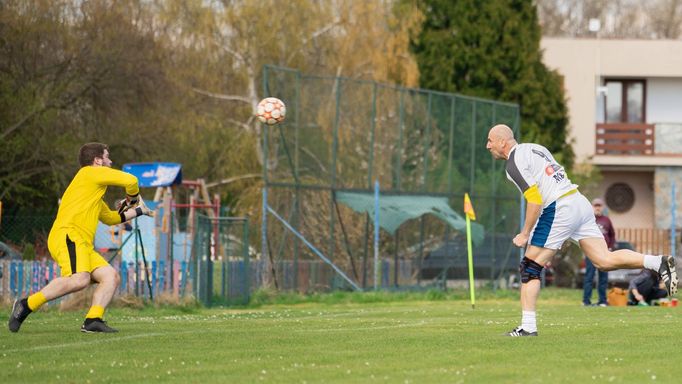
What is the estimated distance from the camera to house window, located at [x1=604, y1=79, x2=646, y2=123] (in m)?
49.0

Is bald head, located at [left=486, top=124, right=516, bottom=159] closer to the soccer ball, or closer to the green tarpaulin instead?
the soccer ball

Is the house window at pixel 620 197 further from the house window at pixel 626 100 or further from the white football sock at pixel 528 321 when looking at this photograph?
the white football sock at pixel 528 321

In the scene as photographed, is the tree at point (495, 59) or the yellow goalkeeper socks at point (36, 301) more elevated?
the tree at point (495, 59)

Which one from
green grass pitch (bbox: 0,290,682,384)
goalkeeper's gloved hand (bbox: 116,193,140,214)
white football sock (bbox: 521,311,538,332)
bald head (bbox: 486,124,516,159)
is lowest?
green grass pitch (bbox: 0,290,682,384)

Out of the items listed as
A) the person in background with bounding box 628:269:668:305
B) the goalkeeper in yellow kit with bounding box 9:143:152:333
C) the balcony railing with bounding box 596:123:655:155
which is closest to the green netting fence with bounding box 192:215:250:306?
the person in background with bounding box 628:269:668:305

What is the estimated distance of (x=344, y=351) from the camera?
1121cm

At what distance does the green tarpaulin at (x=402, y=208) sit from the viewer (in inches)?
1101

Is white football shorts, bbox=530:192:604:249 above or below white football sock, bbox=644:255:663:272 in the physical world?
above

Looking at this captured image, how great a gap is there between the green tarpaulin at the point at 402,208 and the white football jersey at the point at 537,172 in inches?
590

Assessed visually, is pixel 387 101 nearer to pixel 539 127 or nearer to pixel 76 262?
pixel 539 127

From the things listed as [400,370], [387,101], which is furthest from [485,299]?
[400,370]

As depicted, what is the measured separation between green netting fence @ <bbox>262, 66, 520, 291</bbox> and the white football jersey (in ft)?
44.5

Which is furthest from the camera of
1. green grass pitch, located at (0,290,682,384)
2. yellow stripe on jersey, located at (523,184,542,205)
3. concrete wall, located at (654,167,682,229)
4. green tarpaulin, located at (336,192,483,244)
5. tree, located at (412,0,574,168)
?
concrete wall, located at (654,167,682,229)

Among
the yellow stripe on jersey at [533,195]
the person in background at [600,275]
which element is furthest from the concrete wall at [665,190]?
the yellow stripe on jersey at [533,195]
